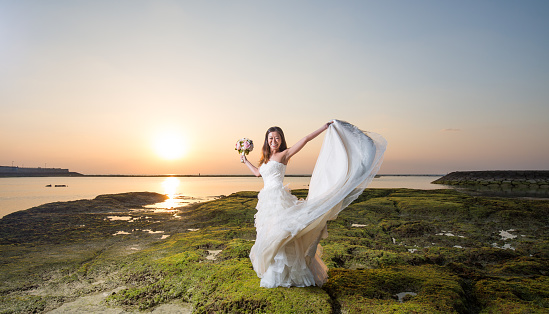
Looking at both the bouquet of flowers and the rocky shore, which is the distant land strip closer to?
the rocky shore

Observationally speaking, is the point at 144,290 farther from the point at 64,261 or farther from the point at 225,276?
the point at 64,261

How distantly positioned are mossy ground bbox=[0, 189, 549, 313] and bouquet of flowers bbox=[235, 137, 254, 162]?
2289 millimetres

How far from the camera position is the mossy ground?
4508 millimetres

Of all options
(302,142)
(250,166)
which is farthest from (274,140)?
(250,166)

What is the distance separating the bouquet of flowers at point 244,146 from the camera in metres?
6.56

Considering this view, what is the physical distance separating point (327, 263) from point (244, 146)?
121 inches

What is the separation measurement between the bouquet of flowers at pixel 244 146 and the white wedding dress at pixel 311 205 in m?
1.22

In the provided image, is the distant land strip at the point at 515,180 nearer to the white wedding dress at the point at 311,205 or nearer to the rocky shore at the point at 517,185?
the rocky shore at the point at 517,185

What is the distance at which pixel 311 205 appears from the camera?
15.8 feet

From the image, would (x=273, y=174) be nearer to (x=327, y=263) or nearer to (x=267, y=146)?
(x=267, y=146)

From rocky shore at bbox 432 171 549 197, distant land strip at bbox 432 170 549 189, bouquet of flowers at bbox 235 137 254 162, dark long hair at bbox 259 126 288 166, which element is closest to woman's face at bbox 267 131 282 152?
dark long hair at bbox 259 126 288 166

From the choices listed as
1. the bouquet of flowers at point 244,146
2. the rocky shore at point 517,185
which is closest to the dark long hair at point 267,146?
the bouquet of flowers at point 244,146

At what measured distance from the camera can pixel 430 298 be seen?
447 cm

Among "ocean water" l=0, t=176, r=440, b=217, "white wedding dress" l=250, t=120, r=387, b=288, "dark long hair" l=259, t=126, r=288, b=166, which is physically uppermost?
"dark long hair" l=259, t=126, r=288, b=166
